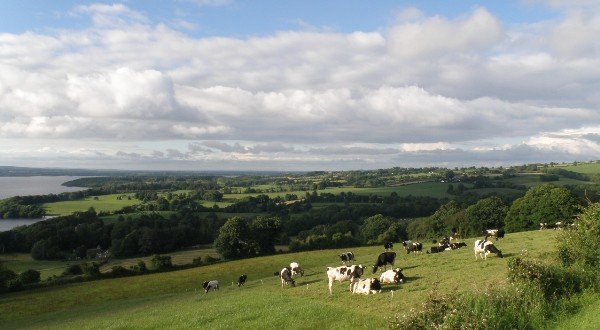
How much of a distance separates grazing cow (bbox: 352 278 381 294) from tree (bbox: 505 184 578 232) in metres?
54.3

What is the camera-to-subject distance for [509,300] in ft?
57.7

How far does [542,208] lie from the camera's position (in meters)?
68.2

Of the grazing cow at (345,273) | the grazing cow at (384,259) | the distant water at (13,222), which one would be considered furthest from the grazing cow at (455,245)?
the distant water at (13,222)

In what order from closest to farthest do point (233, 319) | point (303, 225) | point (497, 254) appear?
point (233, 319) → point (497, 254) → point (303, 225)

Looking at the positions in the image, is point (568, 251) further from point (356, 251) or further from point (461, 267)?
point (356, 251)

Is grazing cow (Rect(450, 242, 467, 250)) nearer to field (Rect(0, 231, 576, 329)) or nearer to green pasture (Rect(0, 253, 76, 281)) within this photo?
field (Rect(0, 231, 576, 329))

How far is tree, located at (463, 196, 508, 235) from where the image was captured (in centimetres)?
8119

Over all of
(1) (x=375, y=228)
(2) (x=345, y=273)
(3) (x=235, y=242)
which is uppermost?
(2) (x=345, y=273)

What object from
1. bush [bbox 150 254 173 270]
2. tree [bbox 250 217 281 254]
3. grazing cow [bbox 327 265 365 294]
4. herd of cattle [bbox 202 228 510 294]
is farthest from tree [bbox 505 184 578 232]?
bush [bbox 150 254 173 270]

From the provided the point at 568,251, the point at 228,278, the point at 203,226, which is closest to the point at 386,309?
the point at 568,251

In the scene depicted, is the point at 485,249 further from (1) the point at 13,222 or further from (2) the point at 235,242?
(1) the point at 13,222

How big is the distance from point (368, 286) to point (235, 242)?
55231mm

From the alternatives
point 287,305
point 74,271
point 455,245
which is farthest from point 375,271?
point 74,271

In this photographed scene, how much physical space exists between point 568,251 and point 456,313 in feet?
37.9
